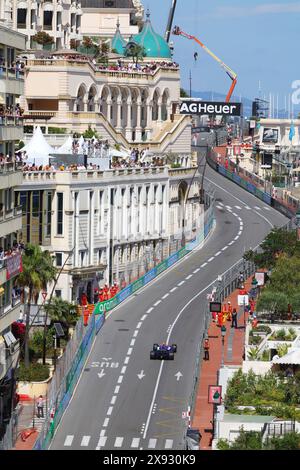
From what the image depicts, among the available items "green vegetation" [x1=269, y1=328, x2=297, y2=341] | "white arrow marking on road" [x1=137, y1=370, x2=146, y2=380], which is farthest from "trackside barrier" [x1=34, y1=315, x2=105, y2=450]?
→ "green vegetation" [x1=269, y1=328, x2=297, y2=341]

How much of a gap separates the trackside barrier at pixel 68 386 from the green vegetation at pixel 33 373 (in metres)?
1.22

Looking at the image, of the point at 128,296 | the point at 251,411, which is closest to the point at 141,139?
the point at 128,296

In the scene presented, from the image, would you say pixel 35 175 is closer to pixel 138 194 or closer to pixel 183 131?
pixel 138 194

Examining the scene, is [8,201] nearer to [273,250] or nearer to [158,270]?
[273,250]

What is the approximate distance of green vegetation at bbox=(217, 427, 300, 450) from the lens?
249ft

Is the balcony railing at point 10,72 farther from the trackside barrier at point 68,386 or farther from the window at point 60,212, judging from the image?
the window at point 60,212

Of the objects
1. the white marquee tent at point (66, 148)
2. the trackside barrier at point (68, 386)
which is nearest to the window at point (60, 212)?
the white marquee tent at point (66, 148)

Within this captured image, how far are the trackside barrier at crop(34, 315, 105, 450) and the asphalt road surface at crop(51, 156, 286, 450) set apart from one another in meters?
0.44

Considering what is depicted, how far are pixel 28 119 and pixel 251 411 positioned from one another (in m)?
83.3

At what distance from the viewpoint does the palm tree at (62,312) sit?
116938mm

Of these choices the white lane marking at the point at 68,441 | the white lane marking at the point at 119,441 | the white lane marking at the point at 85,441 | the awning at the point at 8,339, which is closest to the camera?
the awning at the point at 8,339

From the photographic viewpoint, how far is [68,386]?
10550 centimetres

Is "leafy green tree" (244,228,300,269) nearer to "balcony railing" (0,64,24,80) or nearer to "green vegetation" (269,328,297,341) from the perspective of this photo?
"green vegetation" (269,328,297,341)

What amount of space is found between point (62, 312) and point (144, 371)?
7.28m
